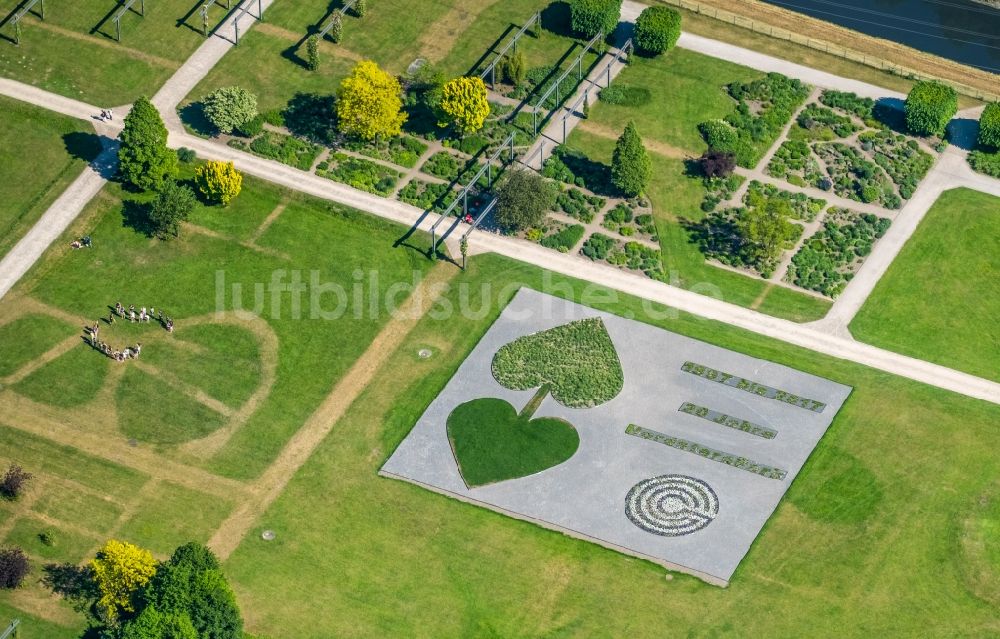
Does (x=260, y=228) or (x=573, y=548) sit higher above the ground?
(x=260, y=228)

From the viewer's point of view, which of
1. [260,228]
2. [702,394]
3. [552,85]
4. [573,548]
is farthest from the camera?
[552,85]

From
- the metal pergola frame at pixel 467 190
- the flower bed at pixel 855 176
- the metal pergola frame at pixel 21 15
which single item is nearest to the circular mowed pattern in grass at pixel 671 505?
the metal pergola frame at pixel 467 190

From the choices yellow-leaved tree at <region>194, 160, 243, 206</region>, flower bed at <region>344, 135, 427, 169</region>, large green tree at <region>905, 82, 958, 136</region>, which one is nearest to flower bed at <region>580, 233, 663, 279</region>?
flower bed at <region>344, 135, 427, 169</region>

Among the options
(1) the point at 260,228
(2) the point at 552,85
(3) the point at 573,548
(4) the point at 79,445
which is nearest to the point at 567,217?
(2) the point at 552,85

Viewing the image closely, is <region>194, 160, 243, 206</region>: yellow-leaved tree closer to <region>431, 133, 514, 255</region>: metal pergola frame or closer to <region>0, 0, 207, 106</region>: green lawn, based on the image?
<region>0, 0, 207, 106</region>: green lawn

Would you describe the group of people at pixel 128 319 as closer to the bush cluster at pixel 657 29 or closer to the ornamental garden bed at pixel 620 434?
the ornamental garden bed at pixel 620 434

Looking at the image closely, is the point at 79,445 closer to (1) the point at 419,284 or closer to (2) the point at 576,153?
(1) the point at 419,284

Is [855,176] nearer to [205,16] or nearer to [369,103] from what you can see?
[369,103]
